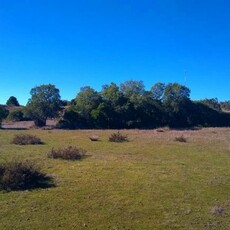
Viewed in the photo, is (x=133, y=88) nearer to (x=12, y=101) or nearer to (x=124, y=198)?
(x=12, y=101)

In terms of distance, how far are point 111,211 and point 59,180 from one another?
211 inches

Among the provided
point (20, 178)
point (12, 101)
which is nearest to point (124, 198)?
point (20, 178)

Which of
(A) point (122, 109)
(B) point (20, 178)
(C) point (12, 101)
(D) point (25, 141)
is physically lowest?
(B) point (20, 178)

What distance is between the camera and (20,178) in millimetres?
14789

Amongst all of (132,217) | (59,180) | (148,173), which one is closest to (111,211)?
(132,217)

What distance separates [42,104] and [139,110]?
75.3 ft

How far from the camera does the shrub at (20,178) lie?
14391 mm

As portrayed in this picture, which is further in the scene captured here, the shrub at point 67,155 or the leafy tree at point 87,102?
the leafy tree at point 87,102

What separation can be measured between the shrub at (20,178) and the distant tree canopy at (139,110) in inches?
2064

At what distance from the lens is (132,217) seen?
10930 mm

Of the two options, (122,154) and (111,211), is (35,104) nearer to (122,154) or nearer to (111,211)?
(122,154)

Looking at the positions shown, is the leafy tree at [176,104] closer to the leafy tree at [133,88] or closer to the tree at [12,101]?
the leafy tree at [133,88]

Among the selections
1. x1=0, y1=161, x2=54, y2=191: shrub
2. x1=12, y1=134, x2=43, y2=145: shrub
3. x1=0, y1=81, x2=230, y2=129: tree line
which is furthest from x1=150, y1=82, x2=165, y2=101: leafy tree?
x1=0, y1=161, x2=54, y2=191: shrub

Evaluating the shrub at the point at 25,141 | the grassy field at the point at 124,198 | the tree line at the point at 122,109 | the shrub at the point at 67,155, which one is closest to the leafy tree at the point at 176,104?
the tree line at the point at 122,109
